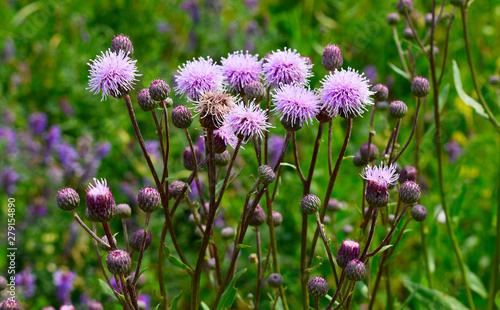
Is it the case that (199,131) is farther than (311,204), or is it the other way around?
(199,131)

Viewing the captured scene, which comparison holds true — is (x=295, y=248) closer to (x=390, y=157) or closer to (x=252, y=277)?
(x=252, y=277)

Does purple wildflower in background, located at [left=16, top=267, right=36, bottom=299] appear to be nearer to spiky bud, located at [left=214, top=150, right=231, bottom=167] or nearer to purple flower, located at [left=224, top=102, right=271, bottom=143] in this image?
spiky bud, located at [left=214, top=150, right=231, bottom=167]

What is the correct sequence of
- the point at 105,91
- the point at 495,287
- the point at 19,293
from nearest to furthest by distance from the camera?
the point at 105,91 → the point at 495,287 → the point at 19,293

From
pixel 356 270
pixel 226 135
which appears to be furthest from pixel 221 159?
pixel 356 270

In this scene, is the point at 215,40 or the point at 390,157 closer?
the point at 390,157

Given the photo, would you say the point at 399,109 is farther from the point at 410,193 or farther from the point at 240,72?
the point at 240,72

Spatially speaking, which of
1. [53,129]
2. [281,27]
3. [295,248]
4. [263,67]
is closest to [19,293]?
[53,129]

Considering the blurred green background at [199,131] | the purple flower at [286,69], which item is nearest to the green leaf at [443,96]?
the blurred green background at [199,131]
